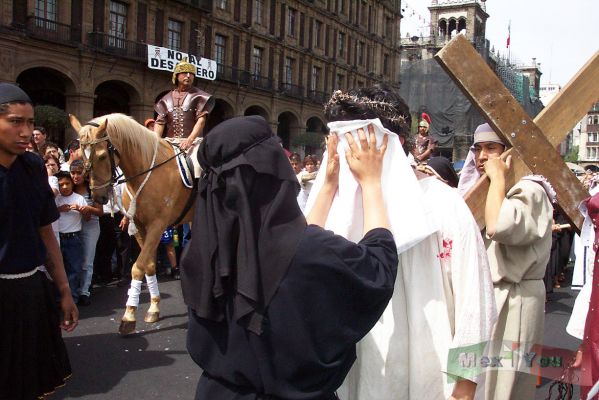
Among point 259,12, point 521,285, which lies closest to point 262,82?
point 259,12

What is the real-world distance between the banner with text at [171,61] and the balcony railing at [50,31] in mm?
3544

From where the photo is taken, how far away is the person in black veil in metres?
1.49

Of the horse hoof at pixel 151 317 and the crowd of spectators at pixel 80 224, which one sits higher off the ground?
the crowd of spectators at pixel 80 224

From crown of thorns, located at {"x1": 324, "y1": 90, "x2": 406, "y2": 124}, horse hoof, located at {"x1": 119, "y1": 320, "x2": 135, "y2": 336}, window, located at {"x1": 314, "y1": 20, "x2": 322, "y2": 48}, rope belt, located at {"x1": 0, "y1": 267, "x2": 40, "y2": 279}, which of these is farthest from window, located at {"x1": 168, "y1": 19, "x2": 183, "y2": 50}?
crown of thorns, located at {"x1": 324, "y1": 90, "x2": 406, "y2": 124}

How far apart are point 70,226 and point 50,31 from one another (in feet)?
62.5

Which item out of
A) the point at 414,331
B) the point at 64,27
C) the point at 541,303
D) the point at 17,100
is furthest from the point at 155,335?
the point at 64,27

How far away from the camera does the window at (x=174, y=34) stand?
2844cm

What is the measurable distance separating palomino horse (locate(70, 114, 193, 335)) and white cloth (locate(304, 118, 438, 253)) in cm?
393

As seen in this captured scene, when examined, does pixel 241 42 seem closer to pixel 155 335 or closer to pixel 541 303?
pixel 155 335

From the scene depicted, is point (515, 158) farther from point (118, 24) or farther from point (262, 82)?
point (262, 82)

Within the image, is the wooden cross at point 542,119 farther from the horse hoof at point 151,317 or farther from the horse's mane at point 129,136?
the horse hoof at point 151,317

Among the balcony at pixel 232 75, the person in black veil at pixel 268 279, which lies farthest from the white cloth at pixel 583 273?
the balcony at pixel 232 75

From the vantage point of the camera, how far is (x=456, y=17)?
237ft

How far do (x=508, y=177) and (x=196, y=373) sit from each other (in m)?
3.05
